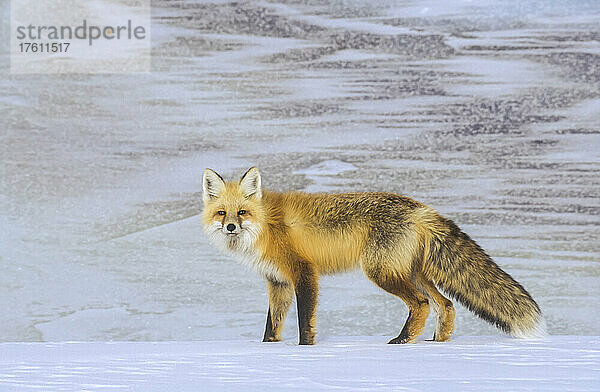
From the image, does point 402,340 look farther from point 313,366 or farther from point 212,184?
point 212,184

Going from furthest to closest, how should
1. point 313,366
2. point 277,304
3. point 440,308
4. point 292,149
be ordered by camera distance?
point 292,149 → point 277,304 → point 440,308 → point 313,366

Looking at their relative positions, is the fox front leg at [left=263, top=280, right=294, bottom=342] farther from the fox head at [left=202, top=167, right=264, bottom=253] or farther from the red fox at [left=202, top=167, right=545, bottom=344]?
the fox head at [left=202, top=167, right=264, bottom=253]

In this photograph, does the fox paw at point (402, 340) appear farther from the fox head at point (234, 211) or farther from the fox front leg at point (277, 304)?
the fox head at point (234, 211)

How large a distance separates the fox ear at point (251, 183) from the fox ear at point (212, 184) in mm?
69

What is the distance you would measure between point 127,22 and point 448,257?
2.09 m

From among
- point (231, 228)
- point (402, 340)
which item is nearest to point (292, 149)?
point (231, 228)

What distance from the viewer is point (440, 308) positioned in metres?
2.48

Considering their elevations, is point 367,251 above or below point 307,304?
above

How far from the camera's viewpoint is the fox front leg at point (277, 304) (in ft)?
8.54

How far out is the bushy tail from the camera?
94.3 inches

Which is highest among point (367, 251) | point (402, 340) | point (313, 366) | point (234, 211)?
point (234, 211)

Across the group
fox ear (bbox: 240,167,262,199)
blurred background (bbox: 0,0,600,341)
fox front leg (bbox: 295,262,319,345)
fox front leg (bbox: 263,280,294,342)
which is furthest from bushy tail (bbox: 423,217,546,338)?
blurred background (bbox: 0,0,600,341)

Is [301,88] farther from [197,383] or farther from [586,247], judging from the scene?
[197,383]

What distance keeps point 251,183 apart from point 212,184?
13 centimetres
